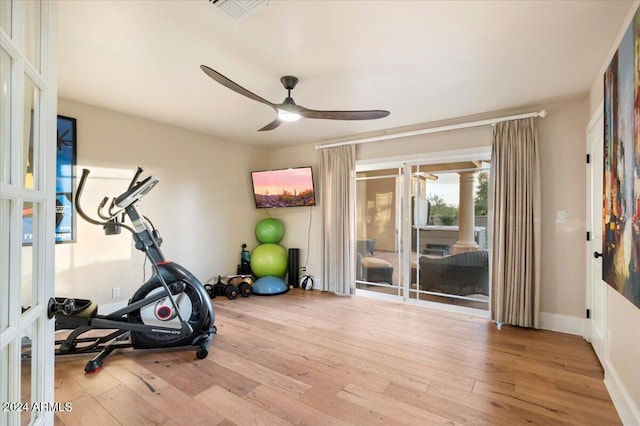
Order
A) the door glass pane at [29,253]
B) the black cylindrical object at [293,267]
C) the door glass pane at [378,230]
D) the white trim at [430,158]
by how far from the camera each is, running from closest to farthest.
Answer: the door glass pane at [29,253]
the white trim at [430,158]
the door glass pane at [378,230]
the black cylindrical object at [293,267]

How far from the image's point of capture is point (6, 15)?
0.74 metres

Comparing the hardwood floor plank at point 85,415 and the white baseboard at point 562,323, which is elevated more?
the white baseboard at point 562,323

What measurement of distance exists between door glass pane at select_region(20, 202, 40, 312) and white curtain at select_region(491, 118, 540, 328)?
374 cm

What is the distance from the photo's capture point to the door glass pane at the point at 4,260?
724 millimetres

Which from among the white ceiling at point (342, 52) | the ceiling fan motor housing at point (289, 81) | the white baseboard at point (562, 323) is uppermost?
the white ceiling at point (342, 52)

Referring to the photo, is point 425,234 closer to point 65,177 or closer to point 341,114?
point 341,114

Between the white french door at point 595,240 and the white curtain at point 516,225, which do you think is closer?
the white french door at point 595,240

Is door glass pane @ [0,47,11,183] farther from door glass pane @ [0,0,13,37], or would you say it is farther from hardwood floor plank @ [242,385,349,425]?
hardwood floor plank @ [242,385,349,425]

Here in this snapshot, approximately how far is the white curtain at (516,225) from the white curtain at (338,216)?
6.18 ft

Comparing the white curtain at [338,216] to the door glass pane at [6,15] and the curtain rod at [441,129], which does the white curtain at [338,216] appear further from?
the door glass pane at [6,15]

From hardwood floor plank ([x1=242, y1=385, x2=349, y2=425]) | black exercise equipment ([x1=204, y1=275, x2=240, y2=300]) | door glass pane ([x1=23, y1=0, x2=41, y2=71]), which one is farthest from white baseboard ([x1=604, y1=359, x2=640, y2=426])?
black exercise equipment ([x1=204, y1=275, x2=240, y2=300])

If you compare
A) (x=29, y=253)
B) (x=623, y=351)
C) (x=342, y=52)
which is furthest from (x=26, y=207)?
(x=623, y=351)

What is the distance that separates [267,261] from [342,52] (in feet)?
11.2

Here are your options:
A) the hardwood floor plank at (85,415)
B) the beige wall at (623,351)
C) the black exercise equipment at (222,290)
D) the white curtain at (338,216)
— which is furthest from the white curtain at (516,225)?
the hardwood floor plank at (85,415)
